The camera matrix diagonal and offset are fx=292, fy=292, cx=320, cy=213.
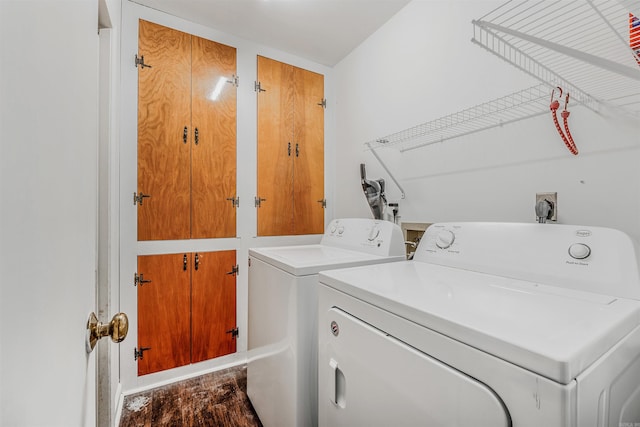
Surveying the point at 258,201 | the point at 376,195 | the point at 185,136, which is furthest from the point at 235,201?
the point at 376,195

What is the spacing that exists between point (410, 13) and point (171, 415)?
3.07m

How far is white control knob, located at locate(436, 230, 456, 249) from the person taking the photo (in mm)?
1308

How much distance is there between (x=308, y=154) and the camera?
2.83m

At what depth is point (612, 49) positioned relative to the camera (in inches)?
43.8

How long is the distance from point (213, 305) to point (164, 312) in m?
0.35

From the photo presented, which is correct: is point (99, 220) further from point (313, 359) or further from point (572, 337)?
point (572, 337)

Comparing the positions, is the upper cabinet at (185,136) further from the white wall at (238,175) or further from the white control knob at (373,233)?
the white control knob at (373,233)

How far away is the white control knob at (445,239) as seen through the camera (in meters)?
1.31

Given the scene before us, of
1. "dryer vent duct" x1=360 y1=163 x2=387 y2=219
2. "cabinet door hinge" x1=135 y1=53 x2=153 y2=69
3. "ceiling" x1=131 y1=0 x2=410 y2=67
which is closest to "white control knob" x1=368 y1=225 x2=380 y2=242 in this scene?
"dryer vent duct" x1=360 y1=163 x2=387 y2=219

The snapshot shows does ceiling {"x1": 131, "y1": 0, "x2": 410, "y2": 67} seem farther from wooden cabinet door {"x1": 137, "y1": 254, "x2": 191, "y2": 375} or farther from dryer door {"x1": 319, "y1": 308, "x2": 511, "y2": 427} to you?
dryer door {"x1": 319, "y1": 308, "x2": 511, "y2": 427}

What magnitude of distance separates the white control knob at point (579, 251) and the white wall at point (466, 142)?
1.10ft

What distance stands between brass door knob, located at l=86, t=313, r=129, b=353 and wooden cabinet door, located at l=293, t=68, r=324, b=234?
79.3 inches

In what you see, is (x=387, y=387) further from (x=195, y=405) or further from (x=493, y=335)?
(x=195, y=405)

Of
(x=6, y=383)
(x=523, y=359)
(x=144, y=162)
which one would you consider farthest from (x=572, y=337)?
(x=144, y=162)
